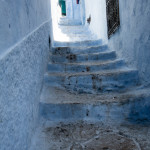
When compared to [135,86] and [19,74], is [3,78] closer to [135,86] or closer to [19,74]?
[19,74]

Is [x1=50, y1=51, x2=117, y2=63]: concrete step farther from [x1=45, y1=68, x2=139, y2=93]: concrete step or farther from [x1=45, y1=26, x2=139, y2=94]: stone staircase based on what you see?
[x1=45, y1=68, x2=139, y2=93]: concrete step

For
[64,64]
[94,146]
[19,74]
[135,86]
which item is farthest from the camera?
[64,64]

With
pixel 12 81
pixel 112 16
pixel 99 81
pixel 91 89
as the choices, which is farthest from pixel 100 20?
pixel 12 81

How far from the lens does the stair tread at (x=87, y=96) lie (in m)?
2.72

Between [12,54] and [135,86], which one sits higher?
[12,54]

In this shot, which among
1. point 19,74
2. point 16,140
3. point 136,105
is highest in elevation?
point 19,74

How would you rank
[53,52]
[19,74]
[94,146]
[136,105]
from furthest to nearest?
1. [53,52]
2. [136,105]
3. [94,146]
4. [19,74]

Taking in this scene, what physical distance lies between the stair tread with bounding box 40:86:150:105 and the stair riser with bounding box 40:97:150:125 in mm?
58

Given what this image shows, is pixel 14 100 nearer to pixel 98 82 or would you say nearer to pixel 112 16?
pixel 98 82

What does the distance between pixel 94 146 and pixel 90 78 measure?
136cm

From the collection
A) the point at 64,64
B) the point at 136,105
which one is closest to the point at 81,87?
the point at 64,64

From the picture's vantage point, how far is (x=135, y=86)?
3.16m

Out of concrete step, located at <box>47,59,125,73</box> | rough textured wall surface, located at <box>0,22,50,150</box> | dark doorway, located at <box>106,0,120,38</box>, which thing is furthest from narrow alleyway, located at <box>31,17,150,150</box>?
dark doorway, located at <box>106,0,120,38</box>

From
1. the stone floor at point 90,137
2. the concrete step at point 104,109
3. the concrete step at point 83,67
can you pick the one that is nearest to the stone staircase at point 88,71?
the concrete step at point 83,67
